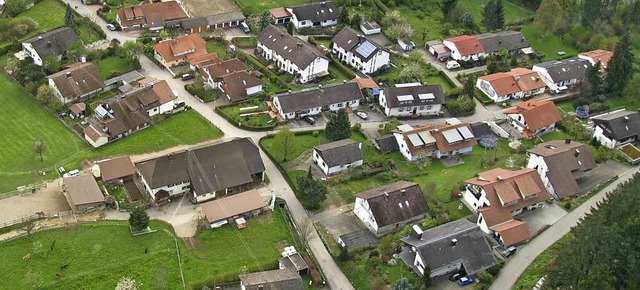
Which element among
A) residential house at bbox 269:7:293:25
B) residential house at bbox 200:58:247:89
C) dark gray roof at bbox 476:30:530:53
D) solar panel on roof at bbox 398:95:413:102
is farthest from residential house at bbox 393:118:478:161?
residential house at bbox 269:7:293:25

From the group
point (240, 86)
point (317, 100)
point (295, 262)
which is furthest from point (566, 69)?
point (295, 262)

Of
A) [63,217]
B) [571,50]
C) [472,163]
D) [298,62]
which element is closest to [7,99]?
[63,217]

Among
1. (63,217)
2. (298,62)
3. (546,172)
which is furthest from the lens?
(298,62)

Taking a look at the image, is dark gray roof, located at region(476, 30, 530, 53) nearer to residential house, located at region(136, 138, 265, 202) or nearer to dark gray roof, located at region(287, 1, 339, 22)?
dark gray roof, located at region(287, 1, 339, 22)

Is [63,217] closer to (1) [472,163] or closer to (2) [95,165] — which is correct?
(2) [95,165]

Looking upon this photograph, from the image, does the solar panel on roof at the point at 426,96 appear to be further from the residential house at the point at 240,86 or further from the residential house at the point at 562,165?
the residential house at the point at 240,86

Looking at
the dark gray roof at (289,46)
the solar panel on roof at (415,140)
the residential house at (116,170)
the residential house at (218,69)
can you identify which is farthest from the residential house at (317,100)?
the residential house at (116,170)

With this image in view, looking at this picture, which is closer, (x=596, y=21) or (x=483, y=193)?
(x=483, y=193)
